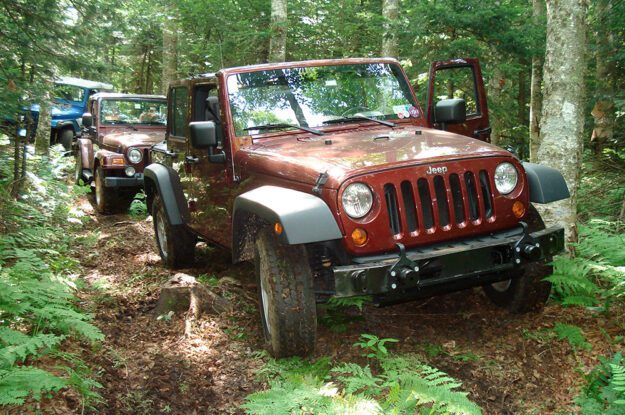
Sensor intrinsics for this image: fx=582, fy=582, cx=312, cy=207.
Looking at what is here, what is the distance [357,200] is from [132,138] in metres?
7.06

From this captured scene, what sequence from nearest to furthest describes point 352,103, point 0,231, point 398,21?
point 352,103 → point 0,231 → point 398,21

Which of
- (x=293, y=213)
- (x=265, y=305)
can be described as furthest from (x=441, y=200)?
(x=265, y=305)

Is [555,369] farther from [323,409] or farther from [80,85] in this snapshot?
[80,85]

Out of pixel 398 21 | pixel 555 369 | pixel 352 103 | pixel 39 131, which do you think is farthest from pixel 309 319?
pixel 39 131

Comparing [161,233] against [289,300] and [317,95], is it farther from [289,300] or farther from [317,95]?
[289,300]

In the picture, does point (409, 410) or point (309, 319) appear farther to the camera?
point (309, 319)

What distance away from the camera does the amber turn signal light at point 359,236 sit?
359 centimetres

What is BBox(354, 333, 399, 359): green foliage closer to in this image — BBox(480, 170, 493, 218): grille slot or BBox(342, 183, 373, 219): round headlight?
BBox(342, 183, 373, 219): round headlight

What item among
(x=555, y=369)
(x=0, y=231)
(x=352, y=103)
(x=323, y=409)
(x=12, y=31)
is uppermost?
(x=12, y=31)

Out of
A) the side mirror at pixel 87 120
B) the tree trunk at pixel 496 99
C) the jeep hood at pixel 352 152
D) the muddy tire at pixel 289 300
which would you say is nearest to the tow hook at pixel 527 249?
the jeep hood at pixel 352 152

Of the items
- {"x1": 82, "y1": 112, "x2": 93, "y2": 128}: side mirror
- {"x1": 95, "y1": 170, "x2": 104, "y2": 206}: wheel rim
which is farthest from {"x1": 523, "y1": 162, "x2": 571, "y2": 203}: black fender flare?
{"x1": 82, "y1": 112, "x2": 93, "y2": 128}: side mirror

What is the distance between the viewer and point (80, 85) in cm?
1761

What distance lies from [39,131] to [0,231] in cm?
571

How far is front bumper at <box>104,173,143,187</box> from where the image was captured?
914cm
